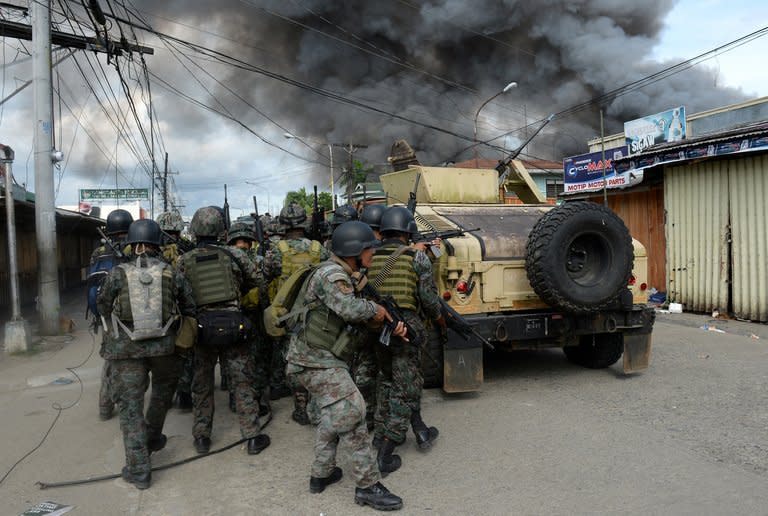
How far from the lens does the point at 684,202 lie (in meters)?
10.5

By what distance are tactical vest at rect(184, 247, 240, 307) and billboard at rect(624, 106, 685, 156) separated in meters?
12.9

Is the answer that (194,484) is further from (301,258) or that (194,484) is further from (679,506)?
(679,506)

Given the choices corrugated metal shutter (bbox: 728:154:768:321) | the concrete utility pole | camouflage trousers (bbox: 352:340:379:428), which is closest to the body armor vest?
camouflage trousers (bbox: 352:340:379:428)

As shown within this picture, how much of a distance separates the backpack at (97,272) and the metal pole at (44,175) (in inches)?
177

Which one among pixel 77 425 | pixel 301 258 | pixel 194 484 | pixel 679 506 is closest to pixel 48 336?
pixel 77 425

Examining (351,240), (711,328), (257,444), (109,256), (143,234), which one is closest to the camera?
(351,240)

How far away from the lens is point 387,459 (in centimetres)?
374

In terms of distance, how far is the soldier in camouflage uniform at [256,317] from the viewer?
4887 millimetres

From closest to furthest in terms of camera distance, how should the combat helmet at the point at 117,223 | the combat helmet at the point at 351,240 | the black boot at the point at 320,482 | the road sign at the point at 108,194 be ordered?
the combat helmet at the point at 351,240 → the black boot at the point at 320,482 → the combat helmet at the point at 117,223 → the road sign at the point at 108,194

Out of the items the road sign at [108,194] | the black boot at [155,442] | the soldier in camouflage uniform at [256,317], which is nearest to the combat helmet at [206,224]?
the soldier in camouflage uniform at [256,317]

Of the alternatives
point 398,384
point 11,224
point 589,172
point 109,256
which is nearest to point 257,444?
point 398,384

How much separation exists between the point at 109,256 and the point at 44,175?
16.8 feet

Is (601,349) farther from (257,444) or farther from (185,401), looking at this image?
(185,401)

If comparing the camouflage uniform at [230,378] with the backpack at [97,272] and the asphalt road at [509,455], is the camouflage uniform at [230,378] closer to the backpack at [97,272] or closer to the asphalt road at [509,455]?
the asphalt road at [509,455]
